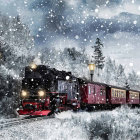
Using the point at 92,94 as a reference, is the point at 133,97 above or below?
below

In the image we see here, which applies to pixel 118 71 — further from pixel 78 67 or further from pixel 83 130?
pixel 83 130

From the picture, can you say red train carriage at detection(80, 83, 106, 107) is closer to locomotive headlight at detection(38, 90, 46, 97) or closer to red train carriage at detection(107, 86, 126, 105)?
red train carriage at detection(107, 86, 126, 105)

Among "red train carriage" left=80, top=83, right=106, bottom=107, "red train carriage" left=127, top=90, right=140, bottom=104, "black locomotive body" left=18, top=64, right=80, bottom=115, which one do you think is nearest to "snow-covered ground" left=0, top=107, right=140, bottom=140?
"black locomotive body" left=18, top=64, right=80, bottom=115

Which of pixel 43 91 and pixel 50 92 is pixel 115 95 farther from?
pixel 43 91

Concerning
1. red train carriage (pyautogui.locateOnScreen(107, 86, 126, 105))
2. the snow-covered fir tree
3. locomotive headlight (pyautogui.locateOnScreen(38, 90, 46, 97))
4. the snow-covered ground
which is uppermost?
the snow-covered fir tree

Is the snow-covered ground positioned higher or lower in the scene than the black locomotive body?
lower

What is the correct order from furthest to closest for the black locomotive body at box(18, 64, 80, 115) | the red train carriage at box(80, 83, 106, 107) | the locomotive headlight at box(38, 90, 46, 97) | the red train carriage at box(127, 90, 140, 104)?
the red train carriage at box(127, 90, 140, 104), the red train carriage at box(80, 83, 106, 107), the locomotive headlight at box(38, 90, 46, 97), the black locomotive body at box(18, 64, 80, 115)

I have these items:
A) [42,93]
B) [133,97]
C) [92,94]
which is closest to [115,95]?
[92,94]

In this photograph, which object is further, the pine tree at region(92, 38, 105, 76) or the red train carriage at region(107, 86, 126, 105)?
the pine tree at region(92, 38, 105, 76)

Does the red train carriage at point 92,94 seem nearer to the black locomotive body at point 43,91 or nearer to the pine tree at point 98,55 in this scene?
the black locomotive body at point 43,91

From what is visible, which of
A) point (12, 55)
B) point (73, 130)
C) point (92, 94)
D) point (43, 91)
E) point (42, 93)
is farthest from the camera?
point (12, 55)

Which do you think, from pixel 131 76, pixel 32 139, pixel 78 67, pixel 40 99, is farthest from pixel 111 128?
pixel 131 76

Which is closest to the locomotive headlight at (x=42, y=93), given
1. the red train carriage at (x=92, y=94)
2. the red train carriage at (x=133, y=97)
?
the red train carriage at (x=92, y=94)

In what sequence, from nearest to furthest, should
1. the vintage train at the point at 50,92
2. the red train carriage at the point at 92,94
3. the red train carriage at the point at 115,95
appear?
1. the vintage train at the point at 50,92
2. the red train carriage at the point at 92,94
3. the red train carriage at the point at 115,95
